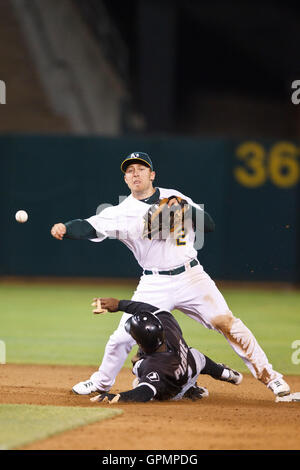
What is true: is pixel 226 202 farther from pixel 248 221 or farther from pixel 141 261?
pixel 141 261

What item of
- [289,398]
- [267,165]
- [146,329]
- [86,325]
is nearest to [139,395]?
[146,329]

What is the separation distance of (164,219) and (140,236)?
0.94ft

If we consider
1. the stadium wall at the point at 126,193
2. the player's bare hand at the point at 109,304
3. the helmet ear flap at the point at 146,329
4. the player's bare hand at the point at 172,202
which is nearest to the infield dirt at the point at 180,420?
the helmet ear flap at the point at 146,329

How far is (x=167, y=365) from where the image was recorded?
609cm

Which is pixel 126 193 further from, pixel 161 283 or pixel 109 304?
pixel 109 304

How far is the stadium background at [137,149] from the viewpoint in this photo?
12.0 m

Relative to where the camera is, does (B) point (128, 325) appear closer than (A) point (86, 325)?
Yes

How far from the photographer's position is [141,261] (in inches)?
255

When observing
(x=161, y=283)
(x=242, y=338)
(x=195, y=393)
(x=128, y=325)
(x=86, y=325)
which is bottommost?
(x=86, y=325)

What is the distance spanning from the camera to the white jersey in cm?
629

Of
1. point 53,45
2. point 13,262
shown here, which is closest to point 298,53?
point 53,45

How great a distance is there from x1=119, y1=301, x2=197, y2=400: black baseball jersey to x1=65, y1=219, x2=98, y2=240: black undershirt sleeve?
576mm

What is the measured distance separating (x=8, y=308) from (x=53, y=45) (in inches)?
436

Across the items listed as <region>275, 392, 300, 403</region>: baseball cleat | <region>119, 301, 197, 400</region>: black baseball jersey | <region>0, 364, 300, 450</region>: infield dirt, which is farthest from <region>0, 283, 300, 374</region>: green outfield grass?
<region>119, 301, 197, 400</region>: black baseball jersey
